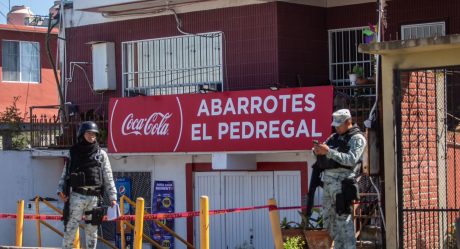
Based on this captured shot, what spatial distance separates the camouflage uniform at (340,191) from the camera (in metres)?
10.4

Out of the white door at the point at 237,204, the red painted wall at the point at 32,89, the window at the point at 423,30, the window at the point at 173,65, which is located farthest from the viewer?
the red painted wall at the point at 32,89

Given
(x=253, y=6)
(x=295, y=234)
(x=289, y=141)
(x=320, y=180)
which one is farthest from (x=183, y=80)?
(x=320, y=180)

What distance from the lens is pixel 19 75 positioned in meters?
29.7

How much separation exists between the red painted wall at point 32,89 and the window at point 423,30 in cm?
1483

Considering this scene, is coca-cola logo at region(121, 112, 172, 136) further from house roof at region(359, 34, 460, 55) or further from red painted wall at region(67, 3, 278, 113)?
house roof at region(359, 34, 460, 55)

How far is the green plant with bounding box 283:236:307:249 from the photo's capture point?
12.2 m

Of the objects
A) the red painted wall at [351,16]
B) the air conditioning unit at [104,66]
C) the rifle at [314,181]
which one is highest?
the red painted wall at [351,16]

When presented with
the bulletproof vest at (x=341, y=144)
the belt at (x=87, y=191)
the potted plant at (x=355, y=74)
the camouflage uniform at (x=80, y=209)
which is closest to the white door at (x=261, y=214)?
the potted plant at (x=355, y=74)

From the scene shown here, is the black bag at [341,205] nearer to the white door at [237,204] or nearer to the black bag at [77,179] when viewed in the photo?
the black bag at [77,179]

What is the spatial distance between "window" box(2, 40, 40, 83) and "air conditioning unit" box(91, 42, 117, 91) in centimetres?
1037

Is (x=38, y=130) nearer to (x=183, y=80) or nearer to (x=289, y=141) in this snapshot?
(x=183, y=80)

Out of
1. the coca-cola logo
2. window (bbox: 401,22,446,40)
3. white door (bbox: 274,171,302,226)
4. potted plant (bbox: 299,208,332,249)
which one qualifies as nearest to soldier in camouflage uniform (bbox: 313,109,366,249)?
potted plant (bbox: 299,208,332,249)

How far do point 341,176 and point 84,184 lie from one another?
3367 millimetres

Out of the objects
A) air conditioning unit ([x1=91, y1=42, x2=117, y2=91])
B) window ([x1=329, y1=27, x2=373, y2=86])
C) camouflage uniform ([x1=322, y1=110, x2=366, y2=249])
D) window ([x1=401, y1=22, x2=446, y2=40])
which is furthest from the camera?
air conditioning unit ([x1=91, y1=42, x2=117, y2=91])
